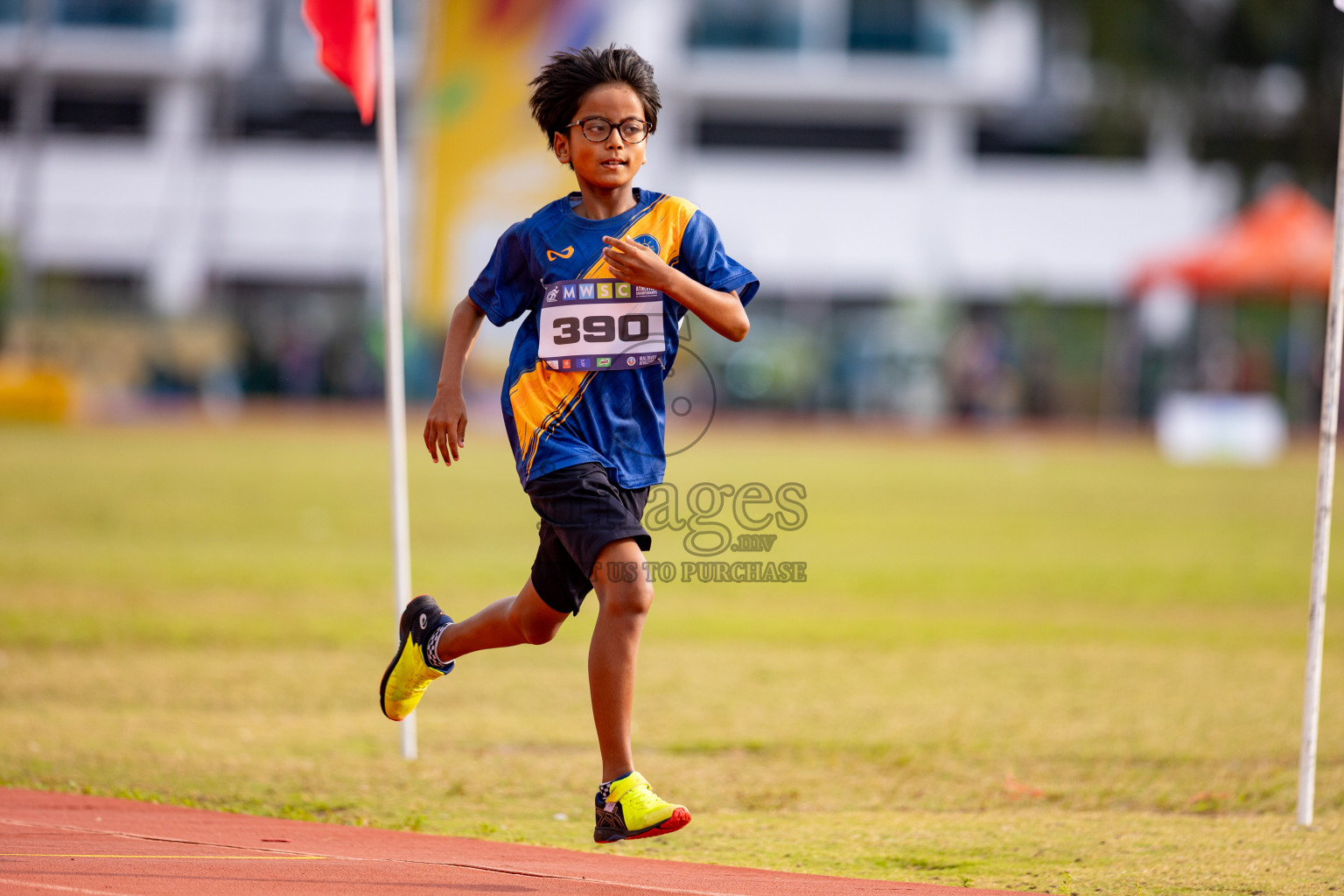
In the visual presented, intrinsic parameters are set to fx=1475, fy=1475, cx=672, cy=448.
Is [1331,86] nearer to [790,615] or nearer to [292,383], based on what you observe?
[790,615]

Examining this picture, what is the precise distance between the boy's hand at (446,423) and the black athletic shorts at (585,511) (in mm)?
275

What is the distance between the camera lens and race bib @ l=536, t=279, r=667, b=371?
417 centimetres

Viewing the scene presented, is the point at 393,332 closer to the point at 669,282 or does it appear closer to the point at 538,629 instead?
the point at 538,629

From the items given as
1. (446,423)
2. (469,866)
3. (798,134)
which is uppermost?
(798,134)

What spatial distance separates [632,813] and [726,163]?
38.5 m

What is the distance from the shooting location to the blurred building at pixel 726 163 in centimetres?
4034

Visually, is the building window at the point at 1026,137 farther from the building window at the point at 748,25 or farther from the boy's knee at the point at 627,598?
the boy's knee at the point at 627,598

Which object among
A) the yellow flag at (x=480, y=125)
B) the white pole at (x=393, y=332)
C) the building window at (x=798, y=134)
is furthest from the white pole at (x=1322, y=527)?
the building window at (x=798, y=134)

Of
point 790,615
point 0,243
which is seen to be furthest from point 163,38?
point 790,615

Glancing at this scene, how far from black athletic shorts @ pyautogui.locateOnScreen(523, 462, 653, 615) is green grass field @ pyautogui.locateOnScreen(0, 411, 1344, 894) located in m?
1.02

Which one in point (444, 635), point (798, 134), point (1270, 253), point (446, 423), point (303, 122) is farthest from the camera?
point (798, 134)

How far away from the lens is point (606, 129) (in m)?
4.14

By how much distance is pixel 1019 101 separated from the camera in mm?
40500

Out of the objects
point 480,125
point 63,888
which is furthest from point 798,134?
point 63,888
